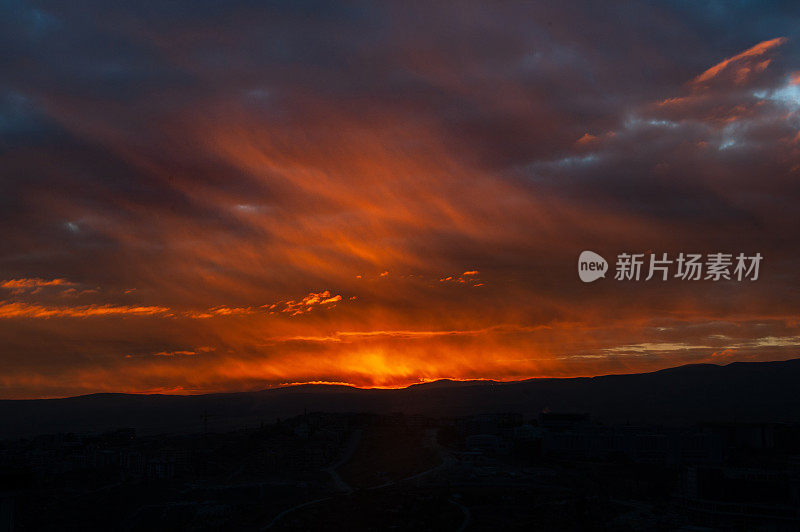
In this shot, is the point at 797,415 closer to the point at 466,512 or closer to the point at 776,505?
the point at 776,505

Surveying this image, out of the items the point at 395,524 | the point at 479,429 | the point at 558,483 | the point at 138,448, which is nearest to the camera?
the point at 395,524

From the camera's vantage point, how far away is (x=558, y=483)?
283 ft

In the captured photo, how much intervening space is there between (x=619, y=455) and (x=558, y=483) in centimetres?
3162

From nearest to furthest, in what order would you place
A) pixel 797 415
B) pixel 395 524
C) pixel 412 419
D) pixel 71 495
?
pixel 395 524, pixel 71 495, pixel 412 419, pixel 797 415

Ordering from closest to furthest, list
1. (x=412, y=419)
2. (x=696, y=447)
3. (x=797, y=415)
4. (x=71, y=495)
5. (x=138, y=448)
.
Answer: (x=71, y=495)
(x=696, y=447)
(x=138, y=448)
(x=412, y=419)
(x=797, y=415)

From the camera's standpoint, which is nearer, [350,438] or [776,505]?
[776,505]

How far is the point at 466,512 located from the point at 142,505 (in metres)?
44.4

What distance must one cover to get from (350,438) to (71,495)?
188 feet

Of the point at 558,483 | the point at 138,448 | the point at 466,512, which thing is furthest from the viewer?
the point at 138,448

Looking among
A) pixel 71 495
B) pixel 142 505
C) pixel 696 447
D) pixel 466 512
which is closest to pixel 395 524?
pixel 466 512

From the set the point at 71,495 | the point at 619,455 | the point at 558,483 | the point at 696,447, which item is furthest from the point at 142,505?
the point at 696,447

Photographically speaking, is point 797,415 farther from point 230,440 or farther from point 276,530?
point 276,530

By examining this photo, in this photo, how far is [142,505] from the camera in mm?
89812

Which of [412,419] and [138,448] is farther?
[412,419]
